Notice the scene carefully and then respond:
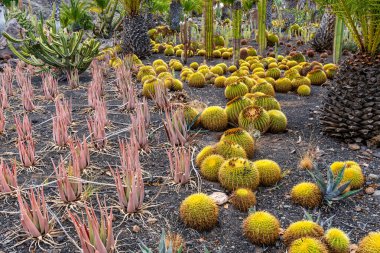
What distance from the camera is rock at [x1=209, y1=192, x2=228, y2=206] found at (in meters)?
2.80

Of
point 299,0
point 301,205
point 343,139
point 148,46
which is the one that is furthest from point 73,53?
point 299,0

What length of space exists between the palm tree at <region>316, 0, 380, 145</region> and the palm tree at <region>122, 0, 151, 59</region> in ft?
19.2

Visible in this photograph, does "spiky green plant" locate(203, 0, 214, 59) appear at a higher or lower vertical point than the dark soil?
higher

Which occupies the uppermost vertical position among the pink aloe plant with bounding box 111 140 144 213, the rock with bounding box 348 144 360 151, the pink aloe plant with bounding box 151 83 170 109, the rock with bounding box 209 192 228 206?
the pink aloe plant with bounding box 151 83 170 109

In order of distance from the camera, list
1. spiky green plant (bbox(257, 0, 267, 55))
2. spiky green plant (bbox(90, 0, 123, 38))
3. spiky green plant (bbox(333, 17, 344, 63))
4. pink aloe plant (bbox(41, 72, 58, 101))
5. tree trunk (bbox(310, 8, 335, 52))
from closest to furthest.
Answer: pink aloe plant (bbox(41, 72, 58, 101)) < spiky green plant (bbox(333, 17, 344, 63)) < spiky green plant (bbox(257, 0, 267, 55)) < tree trunk (bbox(310, 8, 335, 52)) < spiky green plant (bbox(90, 0, 123, 38))

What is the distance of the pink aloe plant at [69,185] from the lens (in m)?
2.56

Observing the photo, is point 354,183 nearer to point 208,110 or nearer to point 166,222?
point 166,222

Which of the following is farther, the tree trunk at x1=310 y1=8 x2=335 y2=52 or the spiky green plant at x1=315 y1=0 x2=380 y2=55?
the tree trunk at x1=310 y1=8 x2=335 y2=52

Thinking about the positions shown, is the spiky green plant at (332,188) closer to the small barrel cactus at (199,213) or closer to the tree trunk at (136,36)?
the small barrel cactus at (199,213)

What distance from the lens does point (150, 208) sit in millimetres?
2734

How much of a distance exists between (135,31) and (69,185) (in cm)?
705

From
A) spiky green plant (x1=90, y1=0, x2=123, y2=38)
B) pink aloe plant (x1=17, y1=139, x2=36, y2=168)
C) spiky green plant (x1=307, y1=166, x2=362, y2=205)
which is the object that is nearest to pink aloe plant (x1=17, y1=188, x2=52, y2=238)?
pink aloe plant (x1=17, y1=139, x2=36, y2=168)

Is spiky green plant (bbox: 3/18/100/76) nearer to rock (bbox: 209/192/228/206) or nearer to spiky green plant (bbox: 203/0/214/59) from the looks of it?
spiky green plant (bbox: 203/0/214/59)

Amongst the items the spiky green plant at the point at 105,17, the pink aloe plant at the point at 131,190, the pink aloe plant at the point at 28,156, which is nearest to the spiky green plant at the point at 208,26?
the spiky green plant at the point at 105,17
